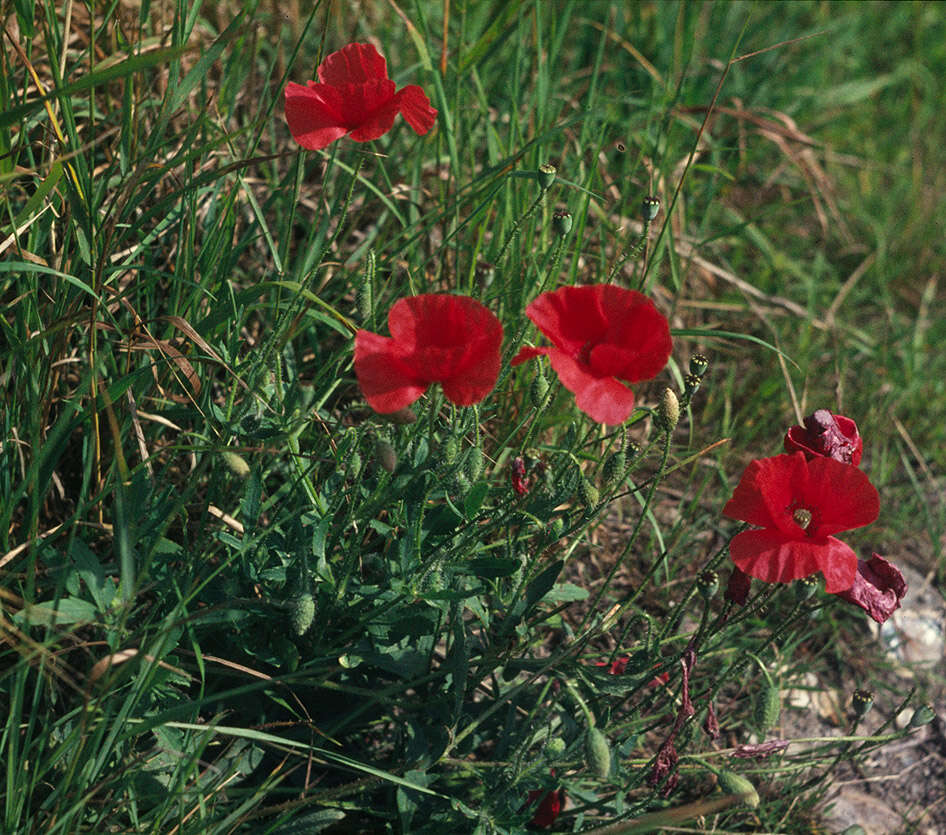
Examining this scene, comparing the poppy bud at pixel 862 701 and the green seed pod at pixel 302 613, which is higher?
the green seed pod at pixel 302 613

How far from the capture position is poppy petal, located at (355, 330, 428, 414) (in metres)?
1.38

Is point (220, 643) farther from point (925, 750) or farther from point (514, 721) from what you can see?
point (925, 750)

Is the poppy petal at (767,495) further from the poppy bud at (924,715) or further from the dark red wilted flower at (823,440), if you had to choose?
the poppy bud at (924,715)

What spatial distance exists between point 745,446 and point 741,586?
1219 millimetres

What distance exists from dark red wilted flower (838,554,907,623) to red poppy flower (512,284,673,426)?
0.50 m

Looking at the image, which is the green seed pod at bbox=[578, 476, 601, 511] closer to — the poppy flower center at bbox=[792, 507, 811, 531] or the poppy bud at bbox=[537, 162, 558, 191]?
the poppy flower center at bbox=[792, 507, 811, 531]

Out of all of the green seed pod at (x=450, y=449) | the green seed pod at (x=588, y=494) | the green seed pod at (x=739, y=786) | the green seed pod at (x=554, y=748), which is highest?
the green seed pod at (x=450, y=449)

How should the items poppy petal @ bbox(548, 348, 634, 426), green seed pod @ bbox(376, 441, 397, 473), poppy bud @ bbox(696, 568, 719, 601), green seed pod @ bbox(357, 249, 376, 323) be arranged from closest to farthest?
poppy petal @ bbox(548, 348, 634, 426) → green seed pod @ bbox(376, 441, 397, 473) → poppy bud @ bbox(696, 568, 719, 601) → green seed pod @ bbox(357, 249, 376, 323)

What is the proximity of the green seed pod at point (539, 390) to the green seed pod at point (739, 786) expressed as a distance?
0.62m

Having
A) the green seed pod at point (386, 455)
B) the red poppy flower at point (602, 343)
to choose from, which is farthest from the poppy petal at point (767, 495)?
the green seed pod at point (386, 455)

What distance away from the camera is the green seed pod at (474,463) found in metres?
1.59

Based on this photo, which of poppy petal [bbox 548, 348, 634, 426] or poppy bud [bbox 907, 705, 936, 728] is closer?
poppy petal [bbox 548, 348, 634, 426]

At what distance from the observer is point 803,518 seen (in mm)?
1594


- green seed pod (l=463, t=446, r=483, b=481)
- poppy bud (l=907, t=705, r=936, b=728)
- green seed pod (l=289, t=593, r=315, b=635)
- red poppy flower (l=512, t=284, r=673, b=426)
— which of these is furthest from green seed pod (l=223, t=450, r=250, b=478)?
poppy bud (l=907, t=705, r=936, b=728)
